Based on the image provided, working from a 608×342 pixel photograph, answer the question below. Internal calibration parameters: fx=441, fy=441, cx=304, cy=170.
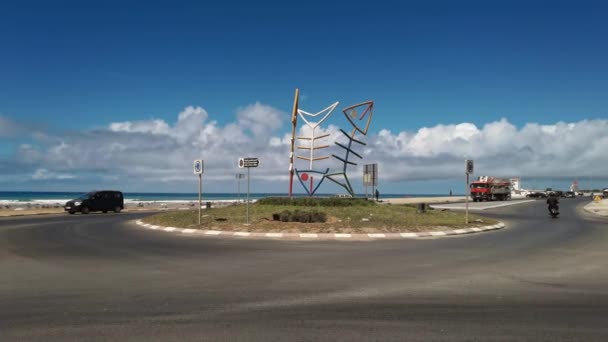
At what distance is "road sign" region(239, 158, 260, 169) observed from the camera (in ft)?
62.7

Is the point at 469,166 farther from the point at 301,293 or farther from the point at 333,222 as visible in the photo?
the point at 301,293

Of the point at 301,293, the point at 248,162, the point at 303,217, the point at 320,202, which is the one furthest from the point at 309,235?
the point at 301,293

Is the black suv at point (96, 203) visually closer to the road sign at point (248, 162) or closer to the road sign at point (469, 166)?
the road sign at point (248, 162)

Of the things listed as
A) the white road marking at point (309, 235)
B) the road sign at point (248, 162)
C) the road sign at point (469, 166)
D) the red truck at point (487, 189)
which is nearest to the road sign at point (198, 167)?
the road sign at point (248, 162)

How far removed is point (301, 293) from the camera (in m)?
7.20

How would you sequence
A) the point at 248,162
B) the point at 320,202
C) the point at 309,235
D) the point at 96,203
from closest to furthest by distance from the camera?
1. the point at 309,235
2. the point at 248,162
3. the point at 320,202
4. the point at 96,203

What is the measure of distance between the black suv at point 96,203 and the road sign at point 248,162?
65.1 ft

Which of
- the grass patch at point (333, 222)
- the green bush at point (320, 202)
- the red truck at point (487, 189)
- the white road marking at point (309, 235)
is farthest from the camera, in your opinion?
the red truck at point (487, 189)

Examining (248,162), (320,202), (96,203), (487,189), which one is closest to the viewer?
(248,162)

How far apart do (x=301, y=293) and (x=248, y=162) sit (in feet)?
41.7

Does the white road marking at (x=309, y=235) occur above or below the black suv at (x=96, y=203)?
below

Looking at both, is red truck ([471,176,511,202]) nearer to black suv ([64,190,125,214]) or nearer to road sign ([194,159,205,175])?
black suv ([64,190,125,214])

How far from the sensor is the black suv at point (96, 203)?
33266mm

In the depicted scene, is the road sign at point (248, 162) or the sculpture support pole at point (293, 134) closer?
the road sign at point (248, 162)
